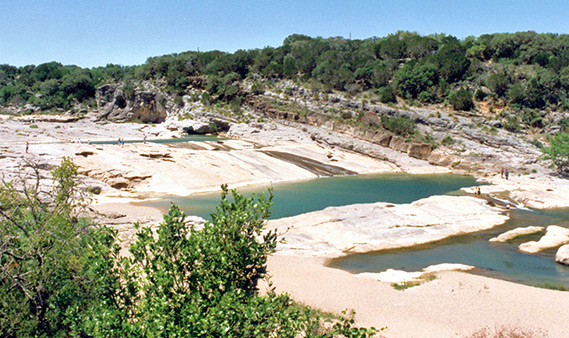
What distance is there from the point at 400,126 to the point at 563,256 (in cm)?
3859

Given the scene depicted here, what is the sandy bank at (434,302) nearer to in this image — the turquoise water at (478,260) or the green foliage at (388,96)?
the turquoise water at (478,260)

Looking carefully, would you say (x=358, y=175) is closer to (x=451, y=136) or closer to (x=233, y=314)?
(x=451, y=136)

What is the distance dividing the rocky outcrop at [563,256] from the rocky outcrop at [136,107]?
6794cm

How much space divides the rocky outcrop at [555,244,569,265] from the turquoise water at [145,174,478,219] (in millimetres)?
13453

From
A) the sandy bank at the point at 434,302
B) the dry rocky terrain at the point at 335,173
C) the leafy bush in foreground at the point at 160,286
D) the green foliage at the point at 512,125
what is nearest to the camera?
the leafy bush in foreground at the point at 160,286

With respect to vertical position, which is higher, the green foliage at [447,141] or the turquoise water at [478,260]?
the green foliage at [447,141]

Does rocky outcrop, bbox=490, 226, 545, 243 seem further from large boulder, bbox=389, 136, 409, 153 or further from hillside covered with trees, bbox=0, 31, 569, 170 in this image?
hillside covered with trees, bbox=0, 31, 569, 170

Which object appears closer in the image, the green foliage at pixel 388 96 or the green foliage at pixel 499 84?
the green foliage at pixel 499 84

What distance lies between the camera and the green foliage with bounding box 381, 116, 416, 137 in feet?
186

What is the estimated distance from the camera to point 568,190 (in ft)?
122

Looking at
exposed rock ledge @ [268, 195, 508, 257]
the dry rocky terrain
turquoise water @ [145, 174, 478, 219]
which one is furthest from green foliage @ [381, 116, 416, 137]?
exposed rock ledge @ [268, 195, 508, 257]

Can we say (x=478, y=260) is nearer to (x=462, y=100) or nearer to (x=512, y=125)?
(x=512, y=125)

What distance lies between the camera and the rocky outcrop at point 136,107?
7456 centimetres

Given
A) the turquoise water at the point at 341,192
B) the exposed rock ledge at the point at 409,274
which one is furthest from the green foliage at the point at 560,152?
the exposed rock ledge at the point at 409,274
